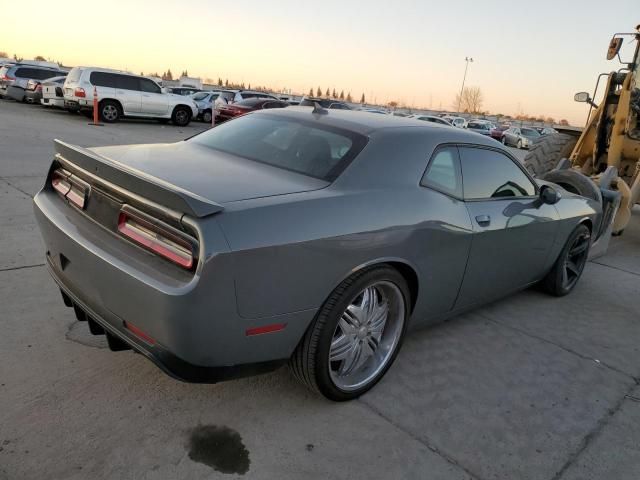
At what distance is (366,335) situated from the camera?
285 cm

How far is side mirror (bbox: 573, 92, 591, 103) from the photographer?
762cm

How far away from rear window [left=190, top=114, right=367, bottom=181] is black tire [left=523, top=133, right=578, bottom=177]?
6317 mm

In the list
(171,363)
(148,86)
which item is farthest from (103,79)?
(171,363)

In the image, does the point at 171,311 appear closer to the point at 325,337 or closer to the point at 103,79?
the point at 325,337

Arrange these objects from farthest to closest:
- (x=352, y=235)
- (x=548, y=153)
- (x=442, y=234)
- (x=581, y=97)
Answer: (x=548, y=153) → (x=581, y=97) → (x=442, y=234) → (x=352, y=235)

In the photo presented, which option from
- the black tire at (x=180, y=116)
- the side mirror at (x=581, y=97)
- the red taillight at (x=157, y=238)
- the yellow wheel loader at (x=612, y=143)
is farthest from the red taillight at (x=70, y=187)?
the black tire at (x=180, y=116)

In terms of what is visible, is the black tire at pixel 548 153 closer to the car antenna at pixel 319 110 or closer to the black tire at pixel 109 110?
the car antenna at pixel 319 110

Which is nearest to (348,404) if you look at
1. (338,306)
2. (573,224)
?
(338,306)

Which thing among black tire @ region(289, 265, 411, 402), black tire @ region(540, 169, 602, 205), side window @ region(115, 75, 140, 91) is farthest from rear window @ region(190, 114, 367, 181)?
side window @ region(115, 75, 140, 91)

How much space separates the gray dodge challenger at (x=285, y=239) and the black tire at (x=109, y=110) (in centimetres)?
1503

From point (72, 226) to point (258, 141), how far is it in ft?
4.04

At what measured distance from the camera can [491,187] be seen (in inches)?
138

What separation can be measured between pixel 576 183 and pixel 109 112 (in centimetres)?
1555

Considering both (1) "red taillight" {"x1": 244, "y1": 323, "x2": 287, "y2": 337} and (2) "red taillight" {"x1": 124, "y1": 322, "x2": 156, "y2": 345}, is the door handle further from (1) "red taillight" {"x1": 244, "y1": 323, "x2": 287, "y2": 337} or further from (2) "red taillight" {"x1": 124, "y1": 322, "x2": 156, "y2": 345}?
(2) "red taillight" {"x1": 124, "y1": 322, "x2": 156, "y2": 345}
